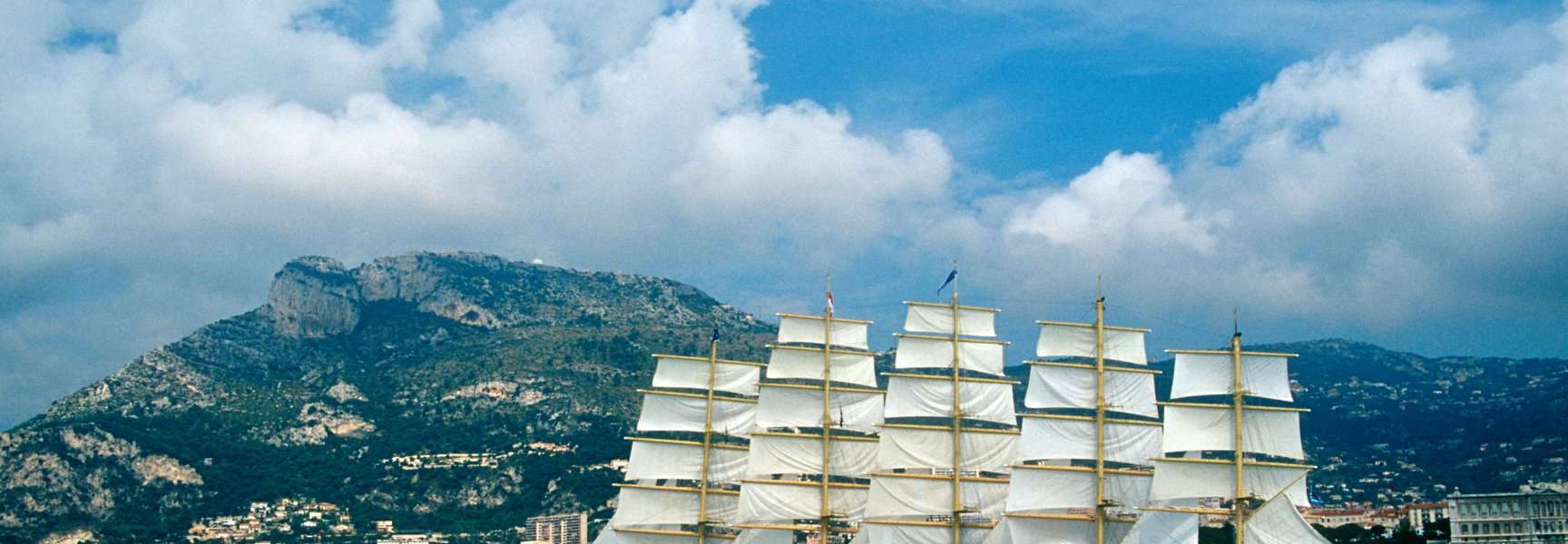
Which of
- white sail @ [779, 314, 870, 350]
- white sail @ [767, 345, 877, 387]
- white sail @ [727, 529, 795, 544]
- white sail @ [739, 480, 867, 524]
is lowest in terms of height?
white sail @ [727, 529, 795, 544]

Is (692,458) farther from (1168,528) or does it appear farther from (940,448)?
(1168,528)

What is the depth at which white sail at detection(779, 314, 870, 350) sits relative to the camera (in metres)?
99.3

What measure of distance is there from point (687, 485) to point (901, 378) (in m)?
20.5

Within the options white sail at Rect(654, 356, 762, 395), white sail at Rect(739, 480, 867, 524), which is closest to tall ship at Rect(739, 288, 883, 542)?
white sail at Rect(739, 480, 867, 524)

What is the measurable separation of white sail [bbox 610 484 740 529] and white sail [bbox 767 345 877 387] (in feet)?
31.9

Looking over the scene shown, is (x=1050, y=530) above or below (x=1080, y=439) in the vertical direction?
below

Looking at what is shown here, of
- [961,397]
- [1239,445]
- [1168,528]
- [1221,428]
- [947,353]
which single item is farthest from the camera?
[947,353]

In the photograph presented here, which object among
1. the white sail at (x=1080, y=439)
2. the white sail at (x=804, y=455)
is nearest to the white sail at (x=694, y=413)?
the white sail at (x=804, y=455)

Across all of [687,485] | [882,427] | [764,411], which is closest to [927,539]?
[882,427]

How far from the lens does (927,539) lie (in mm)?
92250

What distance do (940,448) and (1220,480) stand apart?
17530mm

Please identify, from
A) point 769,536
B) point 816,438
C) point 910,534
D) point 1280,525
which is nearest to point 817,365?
point 816,438

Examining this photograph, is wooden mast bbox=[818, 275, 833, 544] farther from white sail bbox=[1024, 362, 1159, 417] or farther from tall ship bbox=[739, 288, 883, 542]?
white sail bbox=[1024, 362, 1159, 417]

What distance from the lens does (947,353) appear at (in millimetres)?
95812
